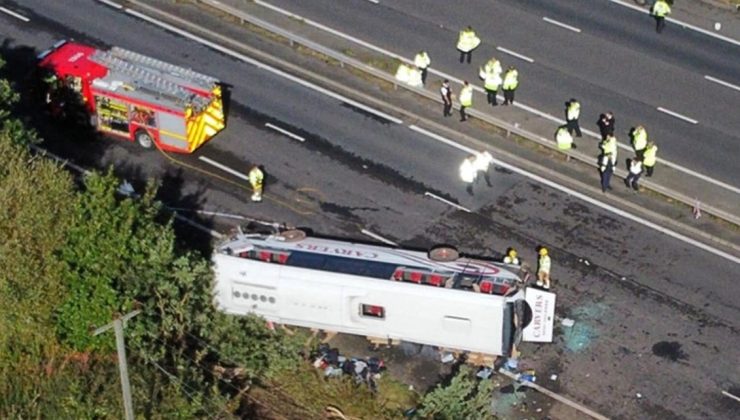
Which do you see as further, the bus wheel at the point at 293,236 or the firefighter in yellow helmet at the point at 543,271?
the firefighter in yellow helmet at the point at 543,271

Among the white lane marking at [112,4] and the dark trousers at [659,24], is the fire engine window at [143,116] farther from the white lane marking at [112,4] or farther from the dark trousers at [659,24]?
the dark trousers at [659,24]

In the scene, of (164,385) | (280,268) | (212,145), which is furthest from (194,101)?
(164,385)

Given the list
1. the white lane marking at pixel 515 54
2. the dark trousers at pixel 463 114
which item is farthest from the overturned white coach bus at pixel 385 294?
the white lane marking at pixel 515 54

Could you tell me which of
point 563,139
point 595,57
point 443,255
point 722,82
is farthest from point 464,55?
point 443,255

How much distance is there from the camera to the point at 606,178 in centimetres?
4150

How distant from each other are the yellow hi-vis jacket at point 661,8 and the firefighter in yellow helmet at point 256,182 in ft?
52.2

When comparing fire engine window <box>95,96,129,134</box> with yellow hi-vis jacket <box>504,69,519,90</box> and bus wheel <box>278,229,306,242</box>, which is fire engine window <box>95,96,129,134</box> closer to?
bus wheel <box>278,229,306,242</box>

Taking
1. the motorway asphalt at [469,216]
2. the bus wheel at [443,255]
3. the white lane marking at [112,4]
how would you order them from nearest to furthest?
the motorway asphalt at [469,216]
the bus wheel at [443,255]
the white lane marking at [112,4]

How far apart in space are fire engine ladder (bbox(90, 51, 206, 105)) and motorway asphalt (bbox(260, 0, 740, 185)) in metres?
8.28

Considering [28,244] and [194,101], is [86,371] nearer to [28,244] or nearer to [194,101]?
[28,244]

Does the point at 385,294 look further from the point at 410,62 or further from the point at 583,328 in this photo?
the point at 410,62

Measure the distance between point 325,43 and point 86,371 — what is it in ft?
58.6

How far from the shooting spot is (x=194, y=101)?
42.3m

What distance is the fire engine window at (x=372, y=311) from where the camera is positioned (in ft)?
116
